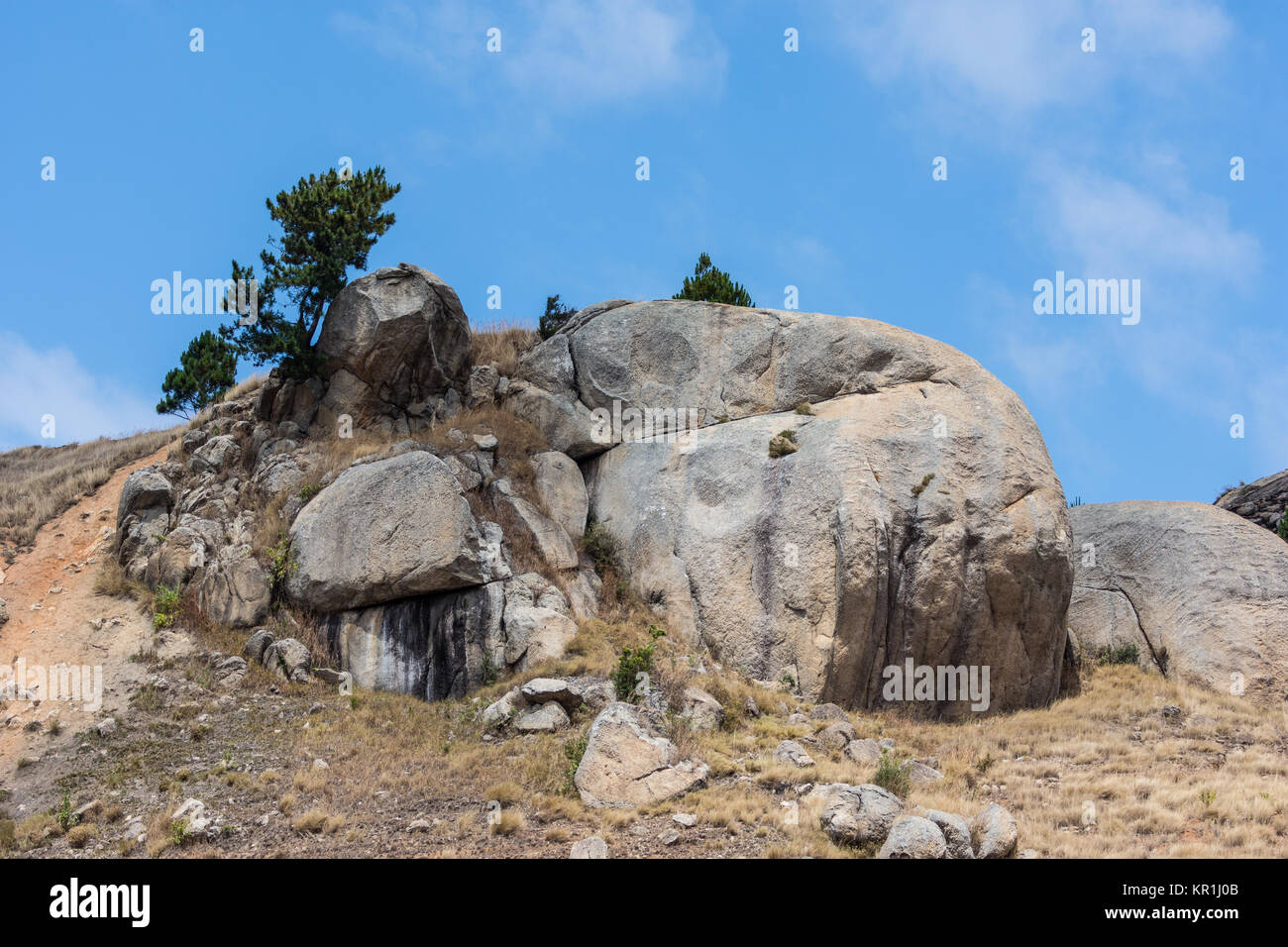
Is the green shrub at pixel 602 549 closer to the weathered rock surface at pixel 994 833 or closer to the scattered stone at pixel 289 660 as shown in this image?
the scattered stone at pixel 289 660

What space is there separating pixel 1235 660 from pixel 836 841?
51.8 ft

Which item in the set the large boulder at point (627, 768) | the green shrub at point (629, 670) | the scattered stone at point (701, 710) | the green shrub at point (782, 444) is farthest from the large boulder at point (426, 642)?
the green shrub at point (782, 444)

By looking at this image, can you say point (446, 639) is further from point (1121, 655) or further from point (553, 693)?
point (1121, 655)

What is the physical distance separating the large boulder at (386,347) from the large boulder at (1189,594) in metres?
19.6

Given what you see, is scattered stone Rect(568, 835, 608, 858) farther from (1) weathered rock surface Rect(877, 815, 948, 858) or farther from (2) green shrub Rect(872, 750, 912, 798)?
(2) green shrub Rect(872, 750, 912, 798)

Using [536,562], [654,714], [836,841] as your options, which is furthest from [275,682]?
[836,841]

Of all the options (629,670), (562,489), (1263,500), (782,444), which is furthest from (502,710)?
(1263,500)

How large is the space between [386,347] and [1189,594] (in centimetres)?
2271

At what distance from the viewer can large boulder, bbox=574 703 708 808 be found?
1805 cm

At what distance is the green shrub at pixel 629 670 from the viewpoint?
21812 mm

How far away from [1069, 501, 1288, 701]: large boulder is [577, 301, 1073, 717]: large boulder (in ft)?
12.2

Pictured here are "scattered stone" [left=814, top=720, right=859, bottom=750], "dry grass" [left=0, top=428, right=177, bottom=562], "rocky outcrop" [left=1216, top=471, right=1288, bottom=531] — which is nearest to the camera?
"scattered stone" [left=814, top=720, right=859, bottom=750]

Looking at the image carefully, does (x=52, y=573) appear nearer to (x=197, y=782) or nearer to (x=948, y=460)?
(x=197, y=782)

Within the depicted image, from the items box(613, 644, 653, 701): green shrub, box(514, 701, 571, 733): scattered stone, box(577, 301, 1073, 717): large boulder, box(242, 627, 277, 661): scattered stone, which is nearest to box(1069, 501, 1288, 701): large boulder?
box(577, 301, 1073, 717): large boulder
